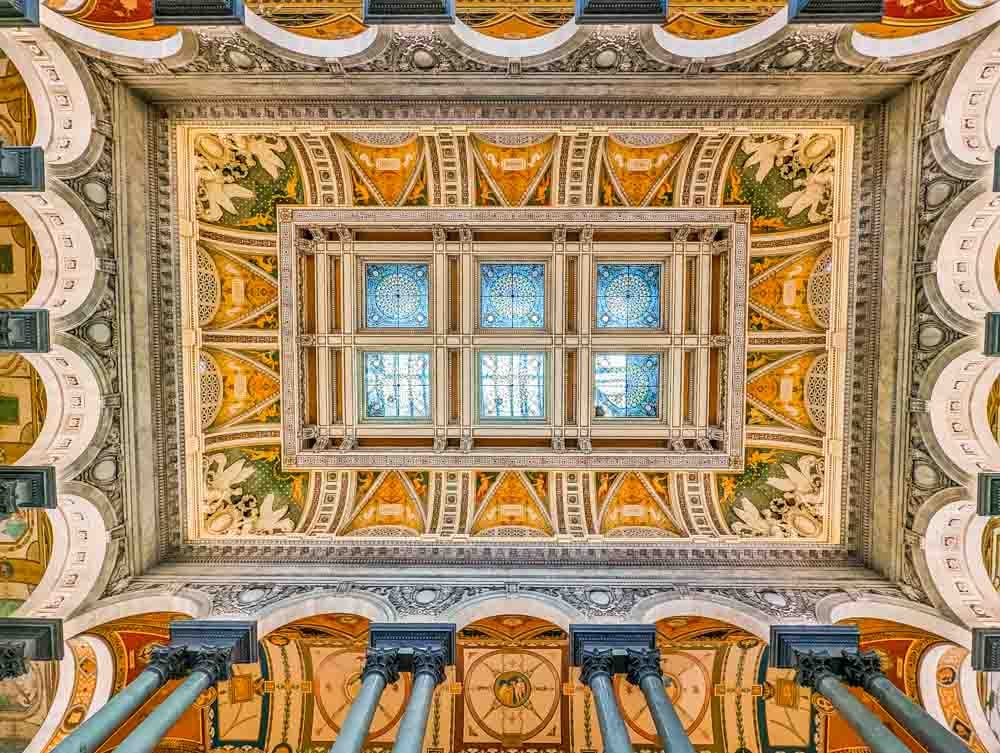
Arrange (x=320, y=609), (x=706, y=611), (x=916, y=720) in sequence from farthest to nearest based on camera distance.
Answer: (x=320, y=609), (x=706, y=611), (x=916, y=720)

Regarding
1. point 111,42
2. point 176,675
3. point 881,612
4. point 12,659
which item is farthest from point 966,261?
point 12,659

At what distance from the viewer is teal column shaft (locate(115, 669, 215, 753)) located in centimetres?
696

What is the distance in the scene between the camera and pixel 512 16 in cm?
843

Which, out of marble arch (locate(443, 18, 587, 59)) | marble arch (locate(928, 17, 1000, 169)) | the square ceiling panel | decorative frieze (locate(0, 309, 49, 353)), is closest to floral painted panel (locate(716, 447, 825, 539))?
the square ceiling panel

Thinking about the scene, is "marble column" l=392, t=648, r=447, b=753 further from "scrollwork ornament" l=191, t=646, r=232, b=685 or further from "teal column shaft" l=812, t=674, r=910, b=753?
"teal column shaft" l=812, t=674, r=910, b=753

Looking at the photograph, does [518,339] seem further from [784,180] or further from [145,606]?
[145,606]

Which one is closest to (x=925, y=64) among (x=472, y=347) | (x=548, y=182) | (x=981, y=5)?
(x=981, y=5)

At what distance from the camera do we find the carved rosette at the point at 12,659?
7.88 m

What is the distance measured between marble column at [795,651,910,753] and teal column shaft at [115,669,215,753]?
29.5 feet

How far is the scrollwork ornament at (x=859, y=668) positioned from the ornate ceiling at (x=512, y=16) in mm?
9168

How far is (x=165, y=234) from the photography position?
961 centimetres

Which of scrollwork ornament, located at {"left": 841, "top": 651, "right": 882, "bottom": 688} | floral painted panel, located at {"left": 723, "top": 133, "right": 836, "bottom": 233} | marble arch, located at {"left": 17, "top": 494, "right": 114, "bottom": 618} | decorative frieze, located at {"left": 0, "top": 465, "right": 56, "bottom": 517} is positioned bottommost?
scrollwork ornament, located at {"left": 841, "top": 651, "right": 882, "bottom": 688}

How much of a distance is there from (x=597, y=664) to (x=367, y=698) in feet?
11.3

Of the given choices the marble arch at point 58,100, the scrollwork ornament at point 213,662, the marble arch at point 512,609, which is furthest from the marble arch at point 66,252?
the marble arch at point 512,609
